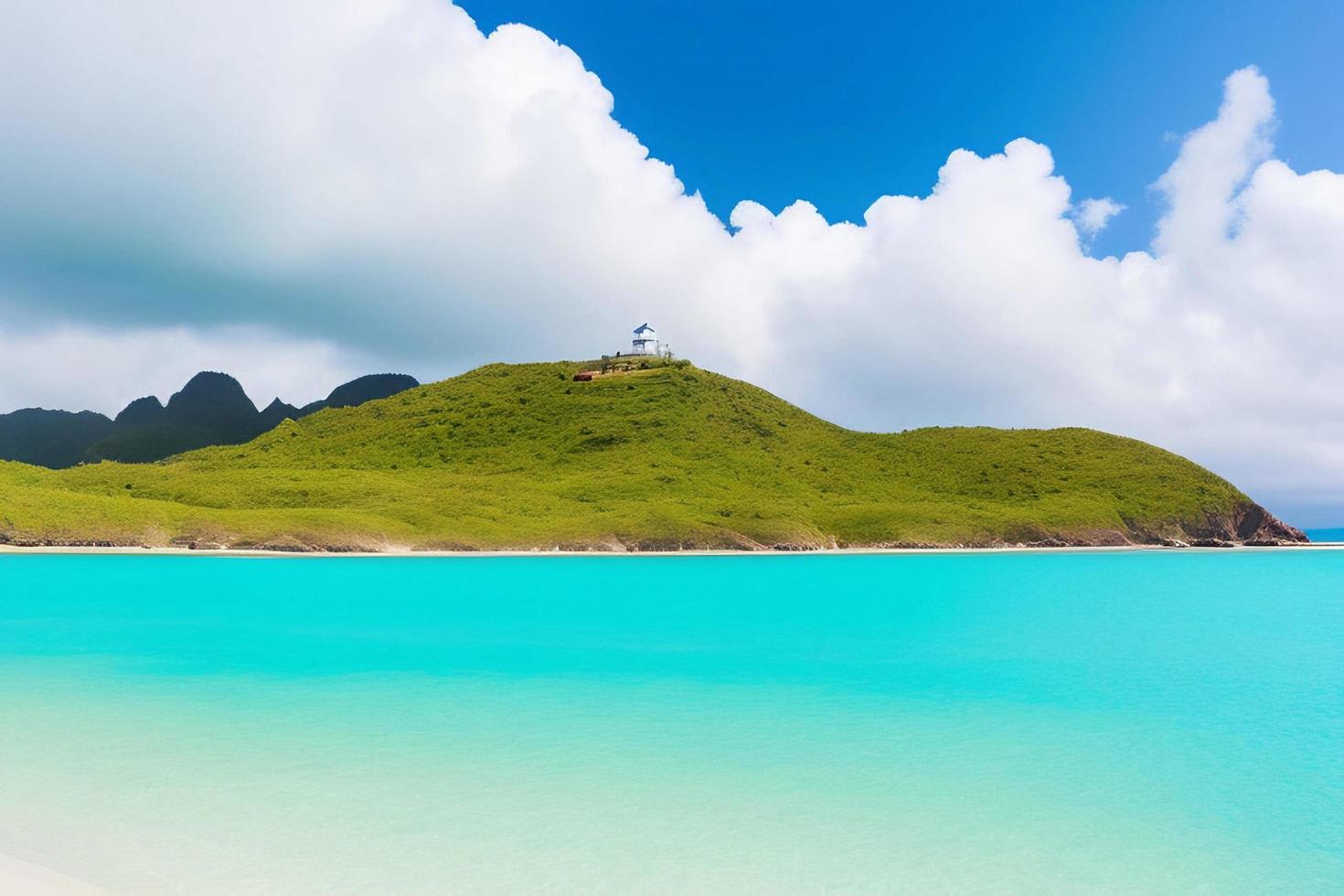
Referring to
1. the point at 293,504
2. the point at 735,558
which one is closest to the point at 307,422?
the point at 293,504

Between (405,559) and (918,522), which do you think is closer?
(405,559)

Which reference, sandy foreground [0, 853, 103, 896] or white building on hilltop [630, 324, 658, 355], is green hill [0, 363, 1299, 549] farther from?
sandy foreground [0, 853, 103, 896]

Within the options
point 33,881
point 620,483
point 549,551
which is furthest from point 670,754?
point 620,483

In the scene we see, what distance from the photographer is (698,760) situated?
37.7 ft

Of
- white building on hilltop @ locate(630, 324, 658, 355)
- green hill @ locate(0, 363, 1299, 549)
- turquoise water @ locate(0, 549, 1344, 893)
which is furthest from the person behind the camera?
white building on hilltop @ locate(630, 324, 658, 355)

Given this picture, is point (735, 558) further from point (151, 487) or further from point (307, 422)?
point (307, 422)

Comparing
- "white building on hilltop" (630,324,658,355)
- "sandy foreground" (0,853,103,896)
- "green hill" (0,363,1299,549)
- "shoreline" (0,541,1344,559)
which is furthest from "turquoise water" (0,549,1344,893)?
"white building on hilltop" (630,324,658,355)

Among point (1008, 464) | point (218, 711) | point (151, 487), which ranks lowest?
point (218, 711)

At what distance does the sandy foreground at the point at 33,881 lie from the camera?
20.5ft

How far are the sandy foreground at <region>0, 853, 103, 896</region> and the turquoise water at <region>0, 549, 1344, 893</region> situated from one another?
1.40 ft

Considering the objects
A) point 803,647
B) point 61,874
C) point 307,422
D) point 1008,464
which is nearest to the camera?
point 61,874

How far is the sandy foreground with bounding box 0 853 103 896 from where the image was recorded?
626cm

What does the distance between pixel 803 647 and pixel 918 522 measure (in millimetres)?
80934

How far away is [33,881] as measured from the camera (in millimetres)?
6508
